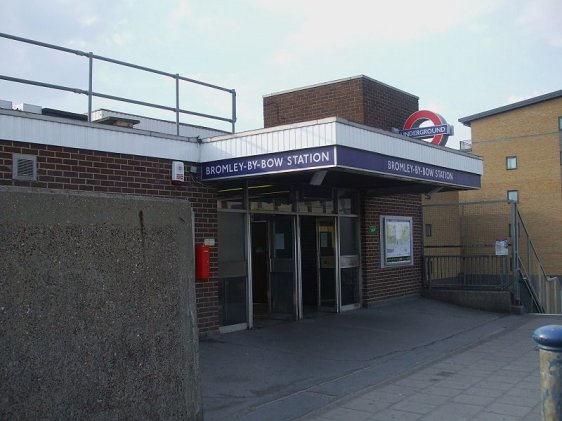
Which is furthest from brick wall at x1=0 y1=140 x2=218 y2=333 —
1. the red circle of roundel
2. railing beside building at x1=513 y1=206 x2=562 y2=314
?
railing beside building at x1=513 y1=206 x2=562 y2=314

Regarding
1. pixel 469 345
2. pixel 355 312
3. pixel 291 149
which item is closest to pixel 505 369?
pixel 469 345

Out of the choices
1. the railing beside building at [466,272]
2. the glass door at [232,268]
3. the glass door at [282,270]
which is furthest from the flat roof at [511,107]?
the glass door at [232,268]

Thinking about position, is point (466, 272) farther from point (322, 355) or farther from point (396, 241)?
point (322, 355)

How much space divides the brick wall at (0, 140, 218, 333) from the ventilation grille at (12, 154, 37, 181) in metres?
0.05

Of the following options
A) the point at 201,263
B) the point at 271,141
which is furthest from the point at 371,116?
the point at 201,263

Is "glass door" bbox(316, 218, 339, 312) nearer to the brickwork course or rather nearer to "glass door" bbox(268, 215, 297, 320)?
"glass door" bbox(268, 215, 297, 320)

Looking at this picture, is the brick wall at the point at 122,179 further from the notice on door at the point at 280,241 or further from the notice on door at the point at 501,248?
the notice on door at the point at 501,248

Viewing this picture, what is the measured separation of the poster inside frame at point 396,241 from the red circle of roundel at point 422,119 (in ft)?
6.93

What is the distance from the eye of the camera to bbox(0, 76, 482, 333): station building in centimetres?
815

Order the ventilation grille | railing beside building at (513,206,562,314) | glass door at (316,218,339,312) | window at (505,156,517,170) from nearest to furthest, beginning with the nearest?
the ventilation grille < glass door at (316,218,339,312) < railing beside building at (513,206,562,314) < window at (505,156,517,170)

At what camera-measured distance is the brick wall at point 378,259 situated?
43.3ft

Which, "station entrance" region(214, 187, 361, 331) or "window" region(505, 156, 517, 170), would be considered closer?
"station entrance" region(214, 187, 361, 331)

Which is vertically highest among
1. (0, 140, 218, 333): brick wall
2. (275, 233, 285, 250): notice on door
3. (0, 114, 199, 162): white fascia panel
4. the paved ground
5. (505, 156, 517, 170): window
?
(505, 156, 517, 170): window

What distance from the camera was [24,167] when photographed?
7.51m
